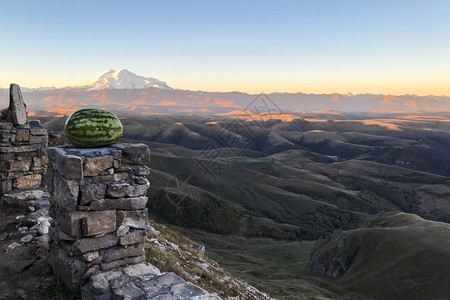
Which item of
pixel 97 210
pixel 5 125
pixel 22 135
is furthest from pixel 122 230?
pixel 5 125

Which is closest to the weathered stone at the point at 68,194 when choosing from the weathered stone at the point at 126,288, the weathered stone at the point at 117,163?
the weathered stone at the point at 117,163

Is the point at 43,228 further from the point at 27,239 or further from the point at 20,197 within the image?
the point at 20,197

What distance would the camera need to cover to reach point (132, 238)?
275 inches

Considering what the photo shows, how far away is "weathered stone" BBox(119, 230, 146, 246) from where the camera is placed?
690 centimetres

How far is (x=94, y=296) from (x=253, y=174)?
155m

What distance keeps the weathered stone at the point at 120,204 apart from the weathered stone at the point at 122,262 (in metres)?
1.24

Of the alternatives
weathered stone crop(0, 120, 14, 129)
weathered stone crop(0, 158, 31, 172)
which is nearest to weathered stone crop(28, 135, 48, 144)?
weathered stone crop(0, 158, 31, 172)

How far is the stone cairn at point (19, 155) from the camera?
13477 millimetres

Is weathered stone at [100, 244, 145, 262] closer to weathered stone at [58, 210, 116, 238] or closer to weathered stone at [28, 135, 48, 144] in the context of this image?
weathered stone at [58, 210, 116, 238]

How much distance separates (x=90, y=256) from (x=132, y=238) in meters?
0.96

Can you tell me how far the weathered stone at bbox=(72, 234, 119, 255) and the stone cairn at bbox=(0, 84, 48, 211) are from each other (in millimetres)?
8068

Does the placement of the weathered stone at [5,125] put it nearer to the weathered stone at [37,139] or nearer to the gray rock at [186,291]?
the weathered stone at [37,139]

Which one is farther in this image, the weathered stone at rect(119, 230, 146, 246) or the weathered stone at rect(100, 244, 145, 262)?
the weathered stone at rect(119, 230, 146, 246)

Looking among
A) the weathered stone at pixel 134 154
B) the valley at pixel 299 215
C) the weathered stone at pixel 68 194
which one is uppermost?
the weathered stone at pixel 134 154
